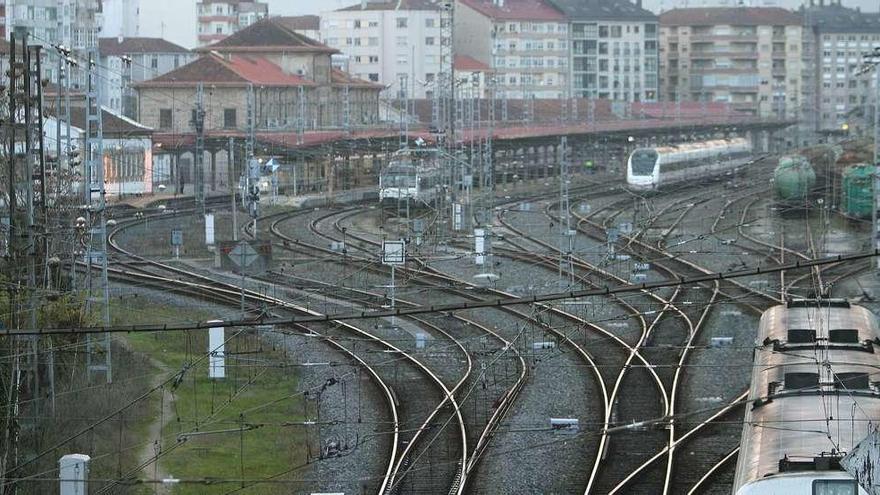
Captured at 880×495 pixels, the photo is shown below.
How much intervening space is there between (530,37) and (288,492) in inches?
3315

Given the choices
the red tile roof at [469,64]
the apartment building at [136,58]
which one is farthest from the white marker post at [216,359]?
the red tile roof at [469,64]

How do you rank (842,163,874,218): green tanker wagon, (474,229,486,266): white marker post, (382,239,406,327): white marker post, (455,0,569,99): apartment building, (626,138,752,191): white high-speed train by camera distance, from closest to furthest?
(382,239,406,327): white marker post → (474,229,486,266): white marker post → (842,163,874,218): green tanker wagon → (626,138,752,191): white high-speed train → (455,0,569,99): apartment building

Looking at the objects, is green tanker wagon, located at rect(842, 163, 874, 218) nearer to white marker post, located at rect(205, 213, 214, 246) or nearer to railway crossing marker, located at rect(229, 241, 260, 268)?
white marker post, located at rect(205, 213, 214, 246)

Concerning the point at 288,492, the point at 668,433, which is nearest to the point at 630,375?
the point at 668,433

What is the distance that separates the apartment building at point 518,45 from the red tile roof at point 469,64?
13.7ft

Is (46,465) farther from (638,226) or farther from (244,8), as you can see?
(244,8)

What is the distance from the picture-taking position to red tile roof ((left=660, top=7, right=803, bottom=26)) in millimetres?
109000

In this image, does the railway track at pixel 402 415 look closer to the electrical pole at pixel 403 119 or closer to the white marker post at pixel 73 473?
the white marker post at pixel 73 473

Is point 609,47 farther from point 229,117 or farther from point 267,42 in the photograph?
point 229,117

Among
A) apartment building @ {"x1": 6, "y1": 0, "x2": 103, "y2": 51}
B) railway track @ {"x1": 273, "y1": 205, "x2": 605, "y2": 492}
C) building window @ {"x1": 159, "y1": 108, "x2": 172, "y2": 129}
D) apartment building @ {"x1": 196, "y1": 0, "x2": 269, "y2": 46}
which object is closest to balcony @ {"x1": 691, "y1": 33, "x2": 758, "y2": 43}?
apartment building @ {"x1": 196, "y1": 0, "x2": 269, "y2": 46}

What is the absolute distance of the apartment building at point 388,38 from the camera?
89.6 meters

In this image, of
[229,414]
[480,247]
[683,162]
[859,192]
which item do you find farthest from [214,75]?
[229,414]

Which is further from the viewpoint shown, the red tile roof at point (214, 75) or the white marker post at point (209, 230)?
the red tile roof at point (214, 75)

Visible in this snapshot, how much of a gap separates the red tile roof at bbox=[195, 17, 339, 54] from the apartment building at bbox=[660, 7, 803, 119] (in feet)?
135
